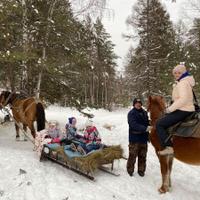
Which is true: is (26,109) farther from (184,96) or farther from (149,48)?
(149,48)

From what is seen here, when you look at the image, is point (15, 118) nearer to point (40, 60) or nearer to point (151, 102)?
point (40, 60)

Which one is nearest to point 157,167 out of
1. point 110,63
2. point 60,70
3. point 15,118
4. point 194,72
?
point 15,118

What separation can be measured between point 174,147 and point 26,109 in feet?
21.3

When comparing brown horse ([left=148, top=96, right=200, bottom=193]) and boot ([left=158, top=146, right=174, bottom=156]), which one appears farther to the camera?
boot ([left=158, top=146, right=174, bottom=156])

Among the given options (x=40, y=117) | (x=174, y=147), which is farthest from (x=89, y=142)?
(x=40, y=117)

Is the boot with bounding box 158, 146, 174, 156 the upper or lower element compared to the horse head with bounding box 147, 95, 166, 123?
lower

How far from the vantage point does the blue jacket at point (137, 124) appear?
8656mm

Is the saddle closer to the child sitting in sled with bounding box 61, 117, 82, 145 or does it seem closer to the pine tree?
the child sitting in sled with bounding box 61, 117, 82, 145

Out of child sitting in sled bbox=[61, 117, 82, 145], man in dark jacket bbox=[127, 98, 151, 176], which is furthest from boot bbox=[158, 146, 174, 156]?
child sitting in sled bbox=[61, 117, 82, 145]

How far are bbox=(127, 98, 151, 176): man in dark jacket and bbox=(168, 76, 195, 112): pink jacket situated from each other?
1721 mm

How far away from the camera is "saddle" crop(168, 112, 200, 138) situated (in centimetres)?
702

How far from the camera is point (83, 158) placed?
26.6ft

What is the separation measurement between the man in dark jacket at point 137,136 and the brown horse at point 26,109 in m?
4.02

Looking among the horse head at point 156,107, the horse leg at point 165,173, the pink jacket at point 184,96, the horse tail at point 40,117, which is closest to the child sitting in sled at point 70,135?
the horse tail at point 40,117
